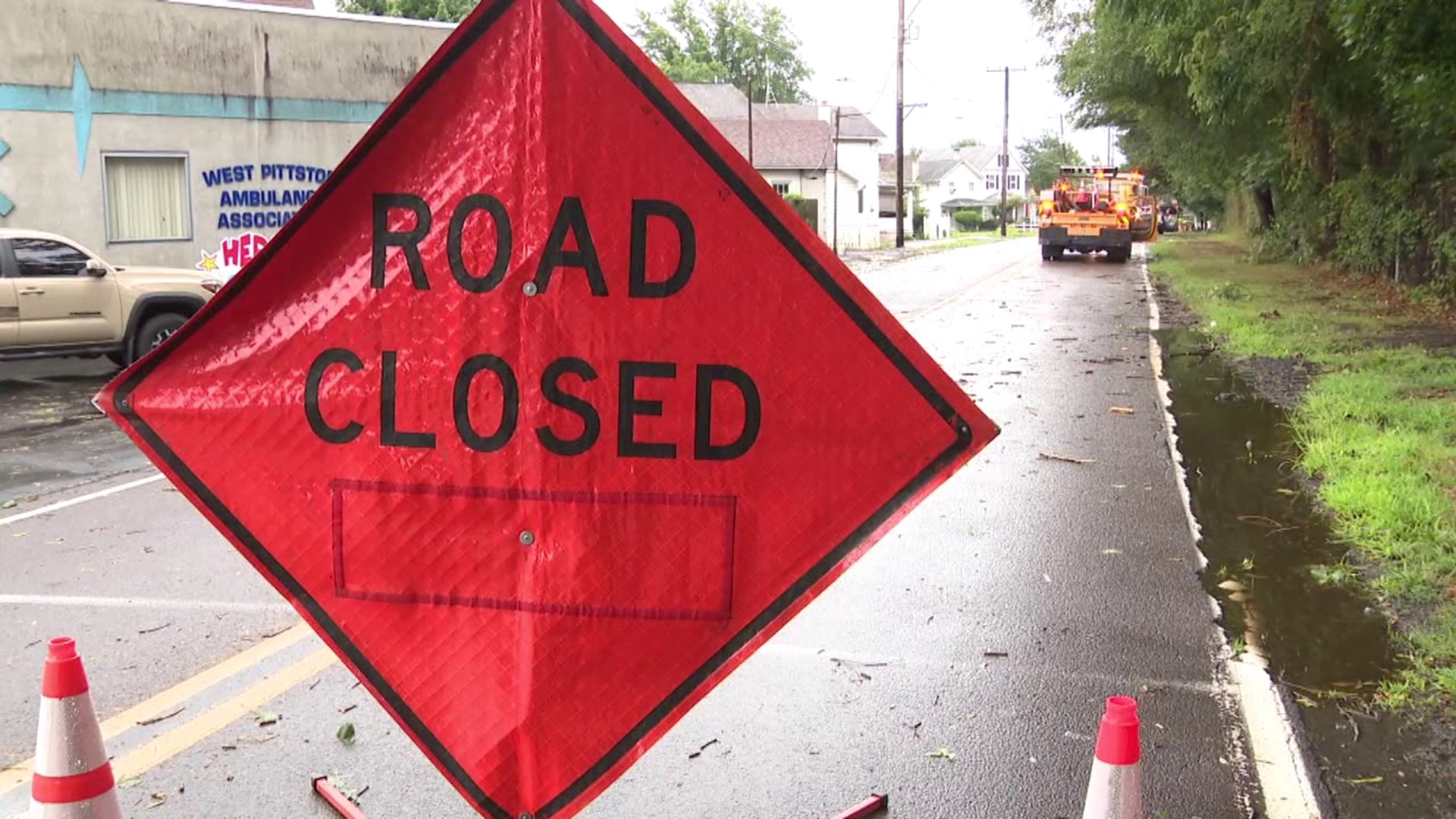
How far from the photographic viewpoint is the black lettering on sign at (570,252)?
7.46 feet

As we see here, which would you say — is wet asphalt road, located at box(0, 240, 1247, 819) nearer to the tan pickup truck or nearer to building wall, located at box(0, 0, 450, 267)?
the tan pickup truck

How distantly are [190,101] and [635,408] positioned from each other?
1739 centimetres

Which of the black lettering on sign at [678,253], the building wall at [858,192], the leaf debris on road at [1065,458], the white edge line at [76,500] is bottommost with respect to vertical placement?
the white edge line at [76,500]

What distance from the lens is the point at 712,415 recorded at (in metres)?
2.33

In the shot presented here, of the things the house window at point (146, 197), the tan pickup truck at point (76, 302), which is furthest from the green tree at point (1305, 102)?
the house window at point (146, 197)

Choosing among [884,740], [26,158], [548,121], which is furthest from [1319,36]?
[26,158]

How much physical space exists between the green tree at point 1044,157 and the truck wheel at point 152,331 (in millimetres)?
100339

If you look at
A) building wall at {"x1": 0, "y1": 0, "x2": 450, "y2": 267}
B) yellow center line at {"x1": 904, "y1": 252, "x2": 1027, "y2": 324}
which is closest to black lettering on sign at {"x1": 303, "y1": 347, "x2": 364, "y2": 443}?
yellow center line at {"x1": 904, "y1": 252, "x2": 1027, "y2": 324}

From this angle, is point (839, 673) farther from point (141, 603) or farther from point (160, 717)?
point (141, 603)

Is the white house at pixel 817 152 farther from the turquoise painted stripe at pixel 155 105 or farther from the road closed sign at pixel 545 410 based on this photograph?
the road closed sign at pixel 545 410

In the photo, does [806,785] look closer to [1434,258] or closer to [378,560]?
[378,560]

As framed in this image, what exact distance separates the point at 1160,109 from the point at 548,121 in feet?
93.0

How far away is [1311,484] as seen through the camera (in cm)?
777

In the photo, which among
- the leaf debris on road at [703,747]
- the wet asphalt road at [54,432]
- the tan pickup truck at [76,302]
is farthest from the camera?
the tan pickup truck at [76,302]
